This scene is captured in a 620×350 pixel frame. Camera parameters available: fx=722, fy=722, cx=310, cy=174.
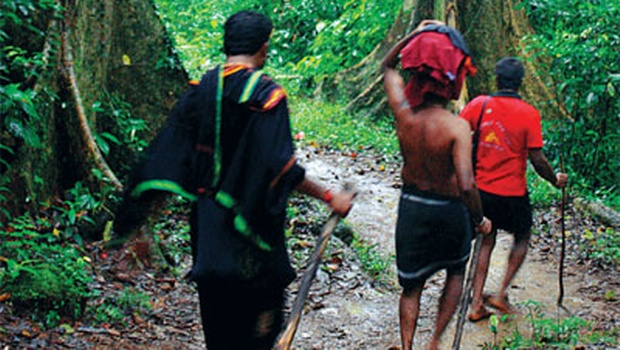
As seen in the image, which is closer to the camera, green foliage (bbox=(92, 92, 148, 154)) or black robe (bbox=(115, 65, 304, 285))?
black robe (bbox=(115, 65, 304, 285))

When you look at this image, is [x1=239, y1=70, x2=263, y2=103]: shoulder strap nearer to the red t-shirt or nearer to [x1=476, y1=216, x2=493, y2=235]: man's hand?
[x1=476, y1=216, x2=493, y2=235]: man's hand

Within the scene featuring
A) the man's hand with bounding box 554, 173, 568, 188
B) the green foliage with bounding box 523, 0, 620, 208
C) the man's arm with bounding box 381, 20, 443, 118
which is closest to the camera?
the man's arm with bounding box 381, 20, 443, 118

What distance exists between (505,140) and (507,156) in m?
0.12

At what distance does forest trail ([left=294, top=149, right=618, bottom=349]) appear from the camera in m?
→ 5.73

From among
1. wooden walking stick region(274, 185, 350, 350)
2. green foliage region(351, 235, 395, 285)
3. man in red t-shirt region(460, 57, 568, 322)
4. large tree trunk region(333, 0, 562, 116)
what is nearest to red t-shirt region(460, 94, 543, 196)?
man in red t-shirt region(460, 57, 568, 322)

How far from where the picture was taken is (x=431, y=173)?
4.39 m

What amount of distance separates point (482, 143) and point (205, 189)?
9.60ft

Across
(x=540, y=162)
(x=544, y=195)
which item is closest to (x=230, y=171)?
(x=540, y=162)

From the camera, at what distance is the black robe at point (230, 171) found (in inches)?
126

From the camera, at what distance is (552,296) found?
6707 mm

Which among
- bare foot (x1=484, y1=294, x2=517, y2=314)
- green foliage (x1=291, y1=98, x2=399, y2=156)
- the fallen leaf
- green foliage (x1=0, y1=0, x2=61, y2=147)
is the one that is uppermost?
green foliage (x1=0, y1=0, x2=61, y2=147)

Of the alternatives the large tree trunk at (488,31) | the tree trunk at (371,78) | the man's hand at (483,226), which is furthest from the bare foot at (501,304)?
the tree trunk at (371,78)

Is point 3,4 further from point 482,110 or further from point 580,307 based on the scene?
point 580,307

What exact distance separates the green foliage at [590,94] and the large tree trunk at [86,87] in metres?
4.96
